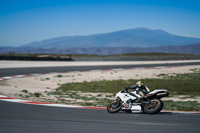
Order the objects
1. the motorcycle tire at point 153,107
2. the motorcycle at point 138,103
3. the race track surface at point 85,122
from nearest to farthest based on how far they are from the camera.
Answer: the race track surface at point 85,122 < the motorcycle tire at point 153,107 < the motorcycle at point 138,103

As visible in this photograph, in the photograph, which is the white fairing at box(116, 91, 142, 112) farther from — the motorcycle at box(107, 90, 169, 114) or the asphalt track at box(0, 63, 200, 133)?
the asphalt track at box(0, 63, 200, 133)

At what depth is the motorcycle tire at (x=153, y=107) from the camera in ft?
27.5

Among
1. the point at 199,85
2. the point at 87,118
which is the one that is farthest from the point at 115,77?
the point at 87,118

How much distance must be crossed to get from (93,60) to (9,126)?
134ft

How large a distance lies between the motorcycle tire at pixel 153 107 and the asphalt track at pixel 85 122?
180mm

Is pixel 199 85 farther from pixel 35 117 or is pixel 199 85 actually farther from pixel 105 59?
pixel 105 59

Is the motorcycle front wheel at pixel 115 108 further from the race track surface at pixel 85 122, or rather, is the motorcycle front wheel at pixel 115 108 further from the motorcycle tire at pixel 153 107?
the motorcycle tire at pixel 153 107

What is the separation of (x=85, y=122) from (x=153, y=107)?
254 cm

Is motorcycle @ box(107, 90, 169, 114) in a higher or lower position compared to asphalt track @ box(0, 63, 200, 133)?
higher

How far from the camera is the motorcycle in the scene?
853 centimetres

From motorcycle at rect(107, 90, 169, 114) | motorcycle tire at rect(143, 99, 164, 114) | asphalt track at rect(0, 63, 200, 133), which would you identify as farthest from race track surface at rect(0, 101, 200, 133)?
motorcycle at rect(107, 90, 169, 114)

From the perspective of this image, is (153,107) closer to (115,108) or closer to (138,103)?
(138,103)

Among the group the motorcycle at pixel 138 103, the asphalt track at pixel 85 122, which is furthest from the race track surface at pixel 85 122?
the motorcycle at pixel 138 103

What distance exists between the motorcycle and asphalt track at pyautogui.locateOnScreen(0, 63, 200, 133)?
0.31 m
